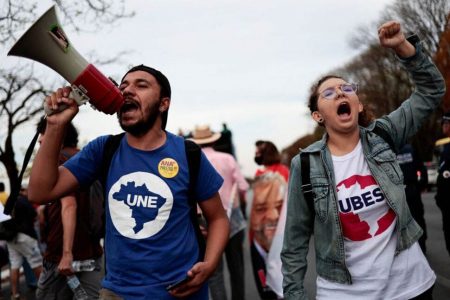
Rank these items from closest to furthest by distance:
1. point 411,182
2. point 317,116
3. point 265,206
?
1. point 317,116
2. point 265,206
3. point 411,182

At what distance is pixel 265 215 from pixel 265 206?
98 millimetres

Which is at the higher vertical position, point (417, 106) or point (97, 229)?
point (417, 106)

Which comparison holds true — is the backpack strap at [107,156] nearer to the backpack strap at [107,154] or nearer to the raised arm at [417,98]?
the backpack strap at [107,154]

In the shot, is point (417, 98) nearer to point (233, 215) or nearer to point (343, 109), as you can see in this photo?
point (343, 109)

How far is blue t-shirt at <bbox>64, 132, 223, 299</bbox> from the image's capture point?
2457 millimetres

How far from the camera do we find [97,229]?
417 cm

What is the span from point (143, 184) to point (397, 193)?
1147 millimetres

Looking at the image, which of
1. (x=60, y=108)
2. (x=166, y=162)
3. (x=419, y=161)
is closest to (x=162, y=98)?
(x=166, y=162)

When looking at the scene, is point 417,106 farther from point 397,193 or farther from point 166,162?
point 166,162

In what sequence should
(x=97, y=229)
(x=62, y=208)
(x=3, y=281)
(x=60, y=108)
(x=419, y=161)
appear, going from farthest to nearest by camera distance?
(x=3, y=281), (x=419, y=161), (x=97, y=229), (x=62, y=208), (x=60, y=108)

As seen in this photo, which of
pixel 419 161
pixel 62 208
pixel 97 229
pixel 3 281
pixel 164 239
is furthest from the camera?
pixel 3 281

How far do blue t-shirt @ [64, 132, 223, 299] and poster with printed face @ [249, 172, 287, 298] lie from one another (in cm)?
358

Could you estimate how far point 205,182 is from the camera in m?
2.67

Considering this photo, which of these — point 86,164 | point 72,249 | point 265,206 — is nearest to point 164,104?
point 86,164
